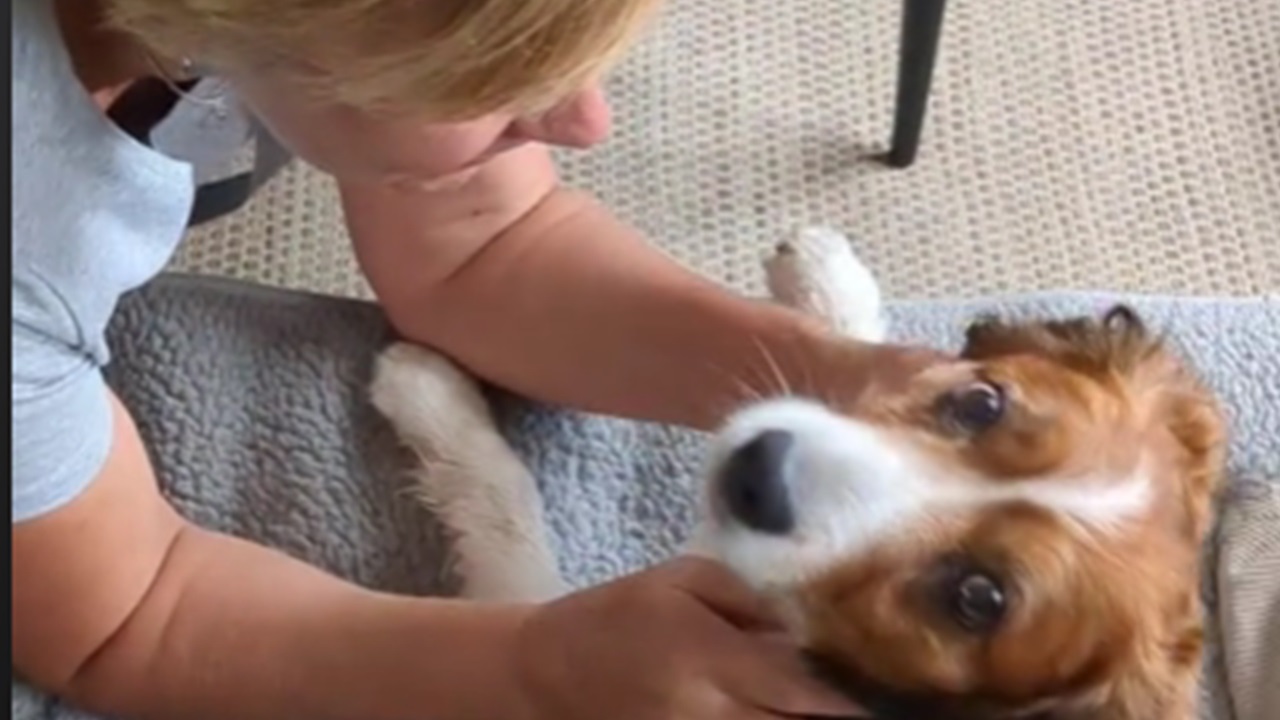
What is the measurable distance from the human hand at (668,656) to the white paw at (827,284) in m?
0.34

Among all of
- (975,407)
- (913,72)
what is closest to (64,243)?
(975,407)

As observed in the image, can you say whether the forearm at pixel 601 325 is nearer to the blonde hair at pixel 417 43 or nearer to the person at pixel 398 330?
the person at pixel 398 330

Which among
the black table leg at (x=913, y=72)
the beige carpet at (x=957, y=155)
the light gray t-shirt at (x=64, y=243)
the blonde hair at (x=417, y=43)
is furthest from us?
the beige carpet at (x=957, y=155)

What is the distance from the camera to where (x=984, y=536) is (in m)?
1.10

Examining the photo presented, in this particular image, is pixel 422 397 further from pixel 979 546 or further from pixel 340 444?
pixel 979 546

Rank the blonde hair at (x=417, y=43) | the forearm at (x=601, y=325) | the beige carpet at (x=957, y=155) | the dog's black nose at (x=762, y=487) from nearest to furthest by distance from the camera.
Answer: the blonde hair at (x=417, y=43), the dog's black nose at (x=762, y=487), the forearm at (x=601, y=325), the beige carpet at (x=957, y=155)

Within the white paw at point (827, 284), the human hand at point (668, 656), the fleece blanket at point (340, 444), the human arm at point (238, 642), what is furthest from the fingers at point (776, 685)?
the white paw at point (827, 284)

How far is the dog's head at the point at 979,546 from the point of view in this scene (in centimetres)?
108

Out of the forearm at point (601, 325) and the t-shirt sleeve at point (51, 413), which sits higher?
the t-shirt sleeve at point (51, 413)

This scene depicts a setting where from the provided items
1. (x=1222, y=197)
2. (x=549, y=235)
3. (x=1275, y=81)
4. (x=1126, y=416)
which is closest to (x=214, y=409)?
(x=549, y=235)

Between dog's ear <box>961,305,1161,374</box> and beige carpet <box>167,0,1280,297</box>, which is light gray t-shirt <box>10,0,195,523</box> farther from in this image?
beige carpet <box>167,0,1280,297</box>

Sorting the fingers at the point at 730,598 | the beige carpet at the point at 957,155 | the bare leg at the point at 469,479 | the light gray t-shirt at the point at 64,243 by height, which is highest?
the light gray t-shirt at the point at 64,243

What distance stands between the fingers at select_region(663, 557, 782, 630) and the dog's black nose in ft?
0.11

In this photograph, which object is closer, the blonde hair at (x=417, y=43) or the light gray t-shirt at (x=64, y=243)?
the blonde hair at (x=417, y=43)
